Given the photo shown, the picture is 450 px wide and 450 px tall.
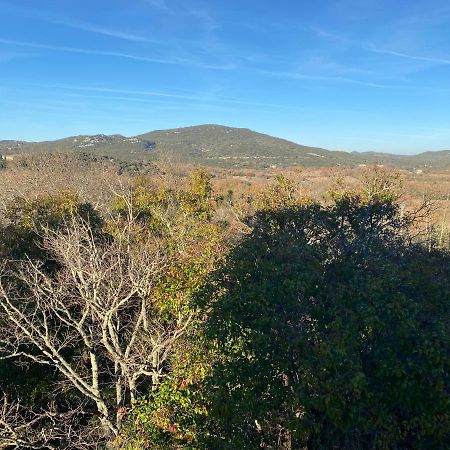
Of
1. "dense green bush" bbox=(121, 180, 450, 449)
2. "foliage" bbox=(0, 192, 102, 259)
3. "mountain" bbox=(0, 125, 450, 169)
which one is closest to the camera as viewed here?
"dense green bush" bbox=(121, 180, 450, 449)

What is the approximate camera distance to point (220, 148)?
169500mm

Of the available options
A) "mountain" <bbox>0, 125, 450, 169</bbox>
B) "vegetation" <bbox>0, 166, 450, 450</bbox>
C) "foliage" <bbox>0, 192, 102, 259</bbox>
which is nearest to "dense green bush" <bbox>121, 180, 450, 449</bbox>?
"vegetation" <bbox>0, 166, 450, 450</bbox>

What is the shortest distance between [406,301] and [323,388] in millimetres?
2302

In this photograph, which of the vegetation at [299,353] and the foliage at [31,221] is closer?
the vegetation at [299,353]

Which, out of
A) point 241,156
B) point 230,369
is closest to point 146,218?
point 230,369

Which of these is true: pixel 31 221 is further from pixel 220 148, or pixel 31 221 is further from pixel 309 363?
pixel 220 148

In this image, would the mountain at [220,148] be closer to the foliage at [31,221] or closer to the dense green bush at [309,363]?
the foliage at [31,221]

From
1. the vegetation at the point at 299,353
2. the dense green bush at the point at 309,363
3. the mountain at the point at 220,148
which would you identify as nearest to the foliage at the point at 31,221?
the vegetation at the point at 299,353

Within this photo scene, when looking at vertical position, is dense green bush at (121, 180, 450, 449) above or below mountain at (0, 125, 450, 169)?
below

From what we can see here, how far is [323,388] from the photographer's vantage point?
20.0ft

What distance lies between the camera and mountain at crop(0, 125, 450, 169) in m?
140

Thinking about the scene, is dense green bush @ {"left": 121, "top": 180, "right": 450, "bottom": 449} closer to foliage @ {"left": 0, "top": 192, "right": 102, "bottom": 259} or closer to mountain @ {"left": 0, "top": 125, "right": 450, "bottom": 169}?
foliage @ {"left": 0, "top": 192, "right": 102, "bottom": 259}

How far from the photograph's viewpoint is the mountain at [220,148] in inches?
5512

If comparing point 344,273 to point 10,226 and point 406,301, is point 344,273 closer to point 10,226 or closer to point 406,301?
point 406,301
